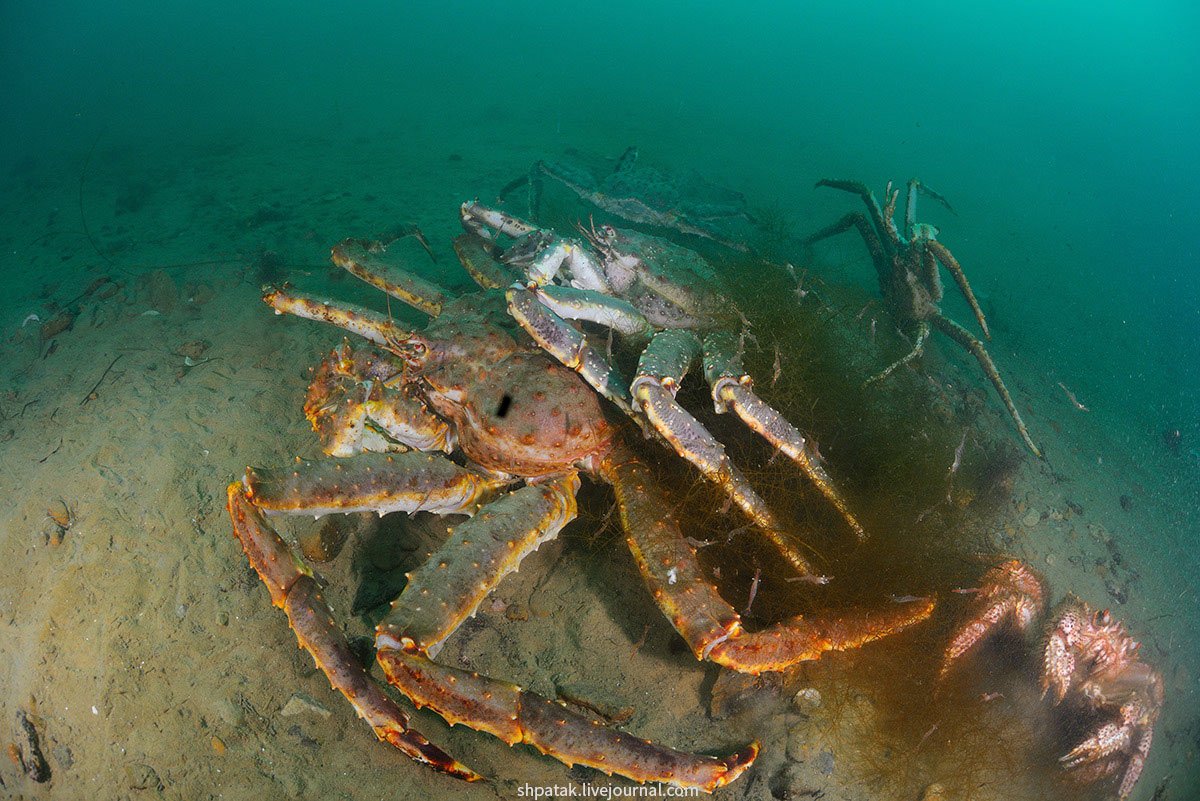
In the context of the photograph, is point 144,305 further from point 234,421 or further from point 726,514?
point 726,514

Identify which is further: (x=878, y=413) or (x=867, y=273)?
(x=867, y=273)

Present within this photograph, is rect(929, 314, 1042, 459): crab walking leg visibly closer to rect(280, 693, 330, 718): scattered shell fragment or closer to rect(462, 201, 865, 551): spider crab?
rect(462, 201, 865, 551): spider crab

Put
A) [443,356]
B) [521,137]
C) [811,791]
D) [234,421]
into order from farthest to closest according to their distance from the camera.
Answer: [521,137]
[234,421]
[443,356]
[811,791]

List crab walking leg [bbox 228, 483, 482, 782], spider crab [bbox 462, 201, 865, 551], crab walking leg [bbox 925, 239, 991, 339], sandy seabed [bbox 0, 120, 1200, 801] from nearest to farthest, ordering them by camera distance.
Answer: crab walking leg [bbox 228, 483, 482, 782]
sandy seabed [bbox 0, 120, 1200, 801]
spider crab [bbox 462, 201, 865, 551]
crab walking leg [bbox 925, 239, 991, 339]

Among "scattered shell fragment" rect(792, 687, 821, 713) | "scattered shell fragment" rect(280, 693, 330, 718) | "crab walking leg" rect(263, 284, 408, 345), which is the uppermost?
"crab walking leg" rect(263, 284, 408, 345)

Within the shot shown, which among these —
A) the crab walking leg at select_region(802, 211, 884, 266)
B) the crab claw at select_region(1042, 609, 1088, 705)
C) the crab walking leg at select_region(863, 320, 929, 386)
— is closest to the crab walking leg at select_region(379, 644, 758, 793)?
the crab claw at select_region(1042, 609, 1088, 705)

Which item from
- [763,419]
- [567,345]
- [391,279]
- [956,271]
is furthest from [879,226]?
→ [391,279]

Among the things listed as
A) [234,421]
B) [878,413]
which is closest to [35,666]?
[234,421]

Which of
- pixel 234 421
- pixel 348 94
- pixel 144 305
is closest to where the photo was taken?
pixel 234 421

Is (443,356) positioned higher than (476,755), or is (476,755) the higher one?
(443,356)
